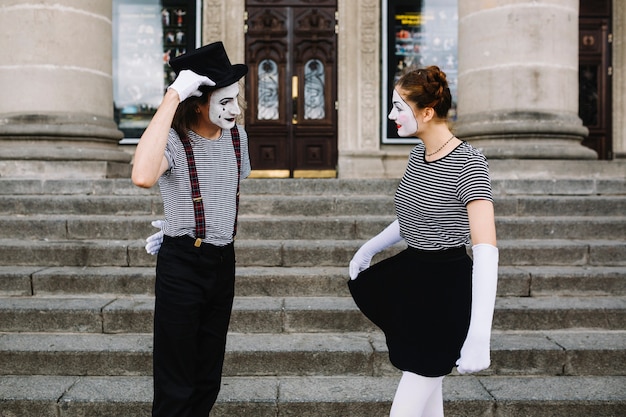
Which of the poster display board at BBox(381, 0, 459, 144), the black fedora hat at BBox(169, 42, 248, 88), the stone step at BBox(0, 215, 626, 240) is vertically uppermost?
the poster display board at BBox(381, 0, 459, 144)

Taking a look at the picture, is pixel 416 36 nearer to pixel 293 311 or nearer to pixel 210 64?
pixel 293 311

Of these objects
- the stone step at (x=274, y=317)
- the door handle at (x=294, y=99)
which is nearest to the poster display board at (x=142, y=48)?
the door handle at (x=294, y=99)

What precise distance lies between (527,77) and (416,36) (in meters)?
4.02

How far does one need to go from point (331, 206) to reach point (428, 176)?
390 cm

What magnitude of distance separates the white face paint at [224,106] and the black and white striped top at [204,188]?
115 millimetres

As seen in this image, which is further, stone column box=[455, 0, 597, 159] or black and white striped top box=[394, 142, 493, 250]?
stone column box=[455, 0, 597, 159]

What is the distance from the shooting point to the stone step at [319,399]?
3.50 m

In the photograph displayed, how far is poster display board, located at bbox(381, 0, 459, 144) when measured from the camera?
35.1ft

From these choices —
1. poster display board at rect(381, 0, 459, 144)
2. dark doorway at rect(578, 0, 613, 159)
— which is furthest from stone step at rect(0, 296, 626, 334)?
dark doorway at rect(578, 0, 613, 159)

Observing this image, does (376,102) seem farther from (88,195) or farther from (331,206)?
(88,195)

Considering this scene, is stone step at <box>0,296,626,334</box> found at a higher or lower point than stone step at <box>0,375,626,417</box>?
higher

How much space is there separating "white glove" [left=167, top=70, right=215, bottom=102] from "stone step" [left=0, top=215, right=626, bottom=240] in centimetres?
343


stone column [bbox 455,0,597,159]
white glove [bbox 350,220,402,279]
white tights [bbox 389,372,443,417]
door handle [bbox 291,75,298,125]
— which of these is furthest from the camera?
→ door handle [bbox 291,75,298,125]

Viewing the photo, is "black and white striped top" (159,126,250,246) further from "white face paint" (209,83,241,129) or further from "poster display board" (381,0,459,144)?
"poster display board" (381,0,459,144)
